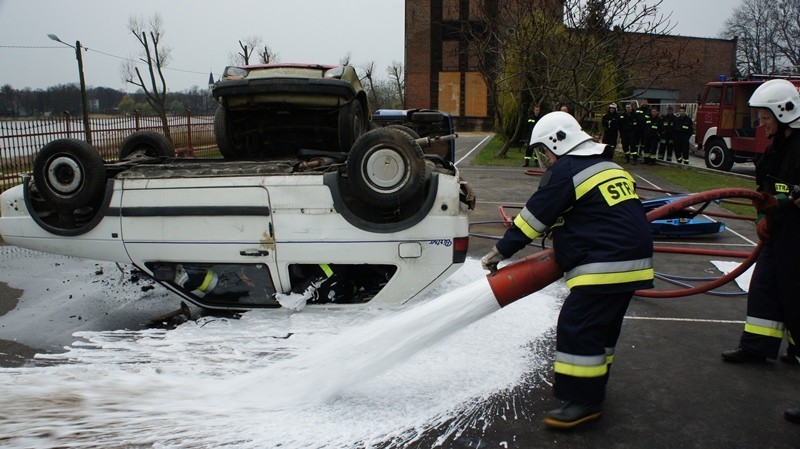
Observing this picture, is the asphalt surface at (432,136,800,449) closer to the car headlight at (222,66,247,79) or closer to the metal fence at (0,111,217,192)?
the car headlight at (222,66,247,79)

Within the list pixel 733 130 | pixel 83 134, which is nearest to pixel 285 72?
pixel 83 134

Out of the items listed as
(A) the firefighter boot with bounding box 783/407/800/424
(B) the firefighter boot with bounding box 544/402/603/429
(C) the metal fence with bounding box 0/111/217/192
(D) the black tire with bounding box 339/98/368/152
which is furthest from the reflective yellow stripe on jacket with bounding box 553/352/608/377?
(C) the metal fence with bounding box 0/111/217/192

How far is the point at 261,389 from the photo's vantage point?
3705 mm

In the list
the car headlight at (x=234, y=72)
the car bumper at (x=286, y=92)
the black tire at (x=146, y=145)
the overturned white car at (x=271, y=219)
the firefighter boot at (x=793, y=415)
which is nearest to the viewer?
the firefighter boot at (x=793, y=415)

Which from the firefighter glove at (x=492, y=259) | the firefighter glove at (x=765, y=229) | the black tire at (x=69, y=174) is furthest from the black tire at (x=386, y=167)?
the firefighter glove at (x=765, y=229)

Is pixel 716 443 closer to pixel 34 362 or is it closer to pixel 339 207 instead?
pixel 339 207

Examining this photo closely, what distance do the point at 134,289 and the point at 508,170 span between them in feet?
40.3

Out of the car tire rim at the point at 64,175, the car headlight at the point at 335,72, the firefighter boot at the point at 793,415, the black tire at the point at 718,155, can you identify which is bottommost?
the firefighter boot at the point at 793,415

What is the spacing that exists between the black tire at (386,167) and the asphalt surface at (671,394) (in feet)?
4.93

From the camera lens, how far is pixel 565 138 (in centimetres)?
354

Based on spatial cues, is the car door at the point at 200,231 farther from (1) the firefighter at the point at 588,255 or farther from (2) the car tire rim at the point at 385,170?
(1) the firefighter at the point at 588,255

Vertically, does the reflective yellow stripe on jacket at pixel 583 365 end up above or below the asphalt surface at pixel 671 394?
above

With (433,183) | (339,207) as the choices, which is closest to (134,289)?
(339,207)

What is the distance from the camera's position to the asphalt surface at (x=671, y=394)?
327 centimetres
